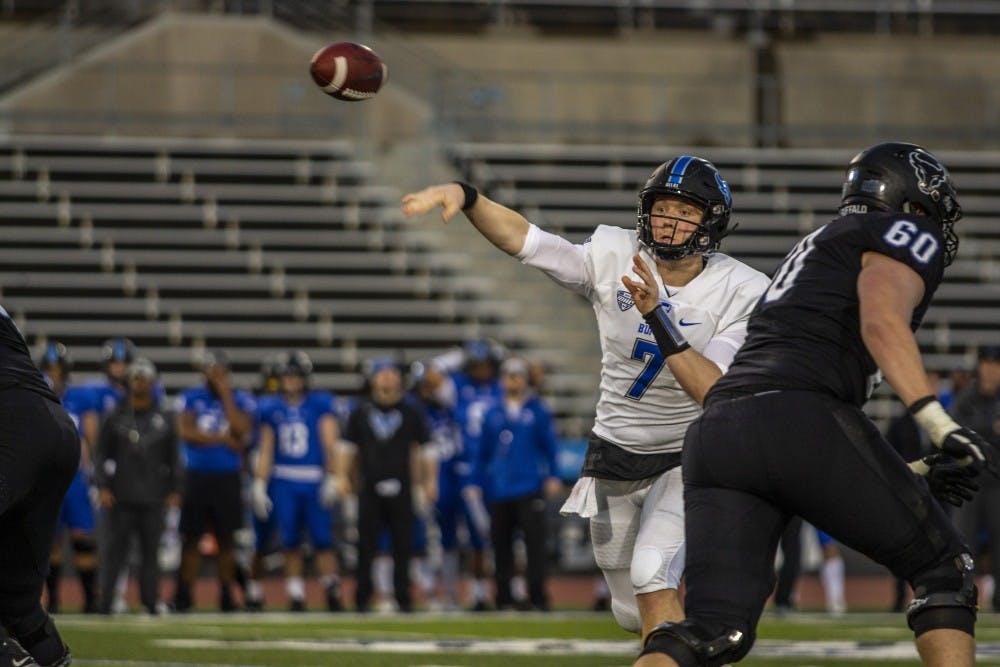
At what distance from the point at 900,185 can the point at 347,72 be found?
2.13m

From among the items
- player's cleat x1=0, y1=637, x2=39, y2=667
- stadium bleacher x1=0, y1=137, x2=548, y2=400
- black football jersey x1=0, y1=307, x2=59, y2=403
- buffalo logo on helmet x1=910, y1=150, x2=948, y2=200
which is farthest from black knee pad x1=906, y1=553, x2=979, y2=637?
stadium bleacher x1=0, y1=137, x2=548, y2=400

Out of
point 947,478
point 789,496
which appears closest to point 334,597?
point 947,478

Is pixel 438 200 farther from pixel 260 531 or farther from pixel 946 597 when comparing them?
pixel 260 531

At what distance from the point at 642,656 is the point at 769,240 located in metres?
16.7

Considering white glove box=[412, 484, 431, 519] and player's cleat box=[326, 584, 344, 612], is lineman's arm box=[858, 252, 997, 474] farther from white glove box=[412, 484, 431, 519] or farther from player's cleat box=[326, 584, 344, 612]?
white glove box=[412, 484, 431, 519]

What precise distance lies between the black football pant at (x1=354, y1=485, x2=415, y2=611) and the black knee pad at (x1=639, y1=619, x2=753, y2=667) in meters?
8.90

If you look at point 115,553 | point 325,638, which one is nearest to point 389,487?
point 115,553

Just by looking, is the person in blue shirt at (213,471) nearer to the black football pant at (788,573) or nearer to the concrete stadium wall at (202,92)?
the black football pant at (788,573)

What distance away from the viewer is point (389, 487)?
1370 centimetres

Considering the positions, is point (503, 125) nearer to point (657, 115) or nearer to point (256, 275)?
point (657, 115)

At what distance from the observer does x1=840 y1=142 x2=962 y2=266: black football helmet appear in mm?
5281

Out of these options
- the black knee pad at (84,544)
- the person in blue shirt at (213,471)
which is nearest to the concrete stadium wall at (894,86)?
the person in blue shirt at (213,471)

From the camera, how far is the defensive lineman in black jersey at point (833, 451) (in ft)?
15.7

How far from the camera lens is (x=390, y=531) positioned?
1384 cm
